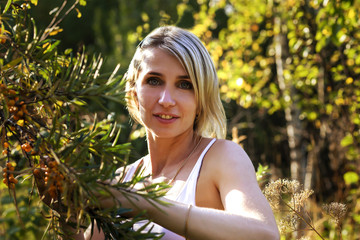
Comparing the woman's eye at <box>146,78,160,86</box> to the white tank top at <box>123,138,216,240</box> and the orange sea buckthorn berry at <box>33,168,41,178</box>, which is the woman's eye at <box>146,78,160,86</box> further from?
the orange sea buckthorn berry at <box>33,168,41,178</box>

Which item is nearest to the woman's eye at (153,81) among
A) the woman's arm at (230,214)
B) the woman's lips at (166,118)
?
the woman's lips at (166,118)

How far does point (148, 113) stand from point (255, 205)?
572 mm

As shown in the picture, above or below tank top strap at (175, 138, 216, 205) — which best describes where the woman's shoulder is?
above

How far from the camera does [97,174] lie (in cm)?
82

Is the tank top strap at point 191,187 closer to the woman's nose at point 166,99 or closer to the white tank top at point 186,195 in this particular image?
the white tank top at point 186,195

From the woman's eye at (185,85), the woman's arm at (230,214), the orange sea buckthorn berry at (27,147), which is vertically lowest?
the woman's arm at (230,214)

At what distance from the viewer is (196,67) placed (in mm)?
1583

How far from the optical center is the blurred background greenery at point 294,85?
3244 mm

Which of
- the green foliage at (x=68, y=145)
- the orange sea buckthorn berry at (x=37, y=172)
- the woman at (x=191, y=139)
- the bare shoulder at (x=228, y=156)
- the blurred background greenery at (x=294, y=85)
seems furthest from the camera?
the blurred background greenery at (x=294, y=85)

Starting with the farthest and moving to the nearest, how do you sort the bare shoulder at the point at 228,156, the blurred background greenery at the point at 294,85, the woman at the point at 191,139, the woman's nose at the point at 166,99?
1. the blurred background greenery at the point at 294,85
2. the woman's nose at the point at 166,99
3. the bare shoulder at the point at 228,156
4. the woman at the point at 191,139

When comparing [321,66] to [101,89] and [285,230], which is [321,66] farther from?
[101,89]

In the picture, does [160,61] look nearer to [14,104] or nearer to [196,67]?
[196,67]

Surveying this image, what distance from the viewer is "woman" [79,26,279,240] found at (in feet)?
4.15

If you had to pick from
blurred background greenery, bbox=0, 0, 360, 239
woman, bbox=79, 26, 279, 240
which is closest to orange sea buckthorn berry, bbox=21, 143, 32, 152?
woman, bbox=79, 26, 279, 240
